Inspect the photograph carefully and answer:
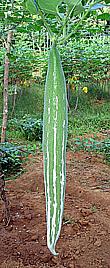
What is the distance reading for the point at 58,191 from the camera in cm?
53

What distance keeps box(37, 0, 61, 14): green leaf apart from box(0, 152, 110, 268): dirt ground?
1.57 m

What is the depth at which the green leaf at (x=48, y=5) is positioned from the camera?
593 millimetres

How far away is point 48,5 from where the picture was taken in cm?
59

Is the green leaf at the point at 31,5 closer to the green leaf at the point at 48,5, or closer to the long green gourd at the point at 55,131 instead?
the green leaf at the point at 48,5

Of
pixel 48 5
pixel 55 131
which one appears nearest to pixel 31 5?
pixel 48 5

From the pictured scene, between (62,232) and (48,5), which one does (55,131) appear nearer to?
(48,5)

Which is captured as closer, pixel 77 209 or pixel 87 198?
pixel 77 209

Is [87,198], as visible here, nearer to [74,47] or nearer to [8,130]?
[74,47]

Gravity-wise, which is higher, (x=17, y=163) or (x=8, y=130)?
(x=17, y=163)

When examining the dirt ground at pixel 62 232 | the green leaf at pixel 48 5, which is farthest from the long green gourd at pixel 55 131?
the dirt ground at pixel 62 232

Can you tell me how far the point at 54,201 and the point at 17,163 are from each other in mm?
3872

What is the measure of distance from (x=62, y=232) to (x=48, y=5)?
1.86m

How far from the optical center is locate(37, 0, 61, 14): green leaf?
0.59m

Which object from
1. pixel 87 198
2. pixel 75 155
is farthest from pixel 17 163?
pixel 87 198
